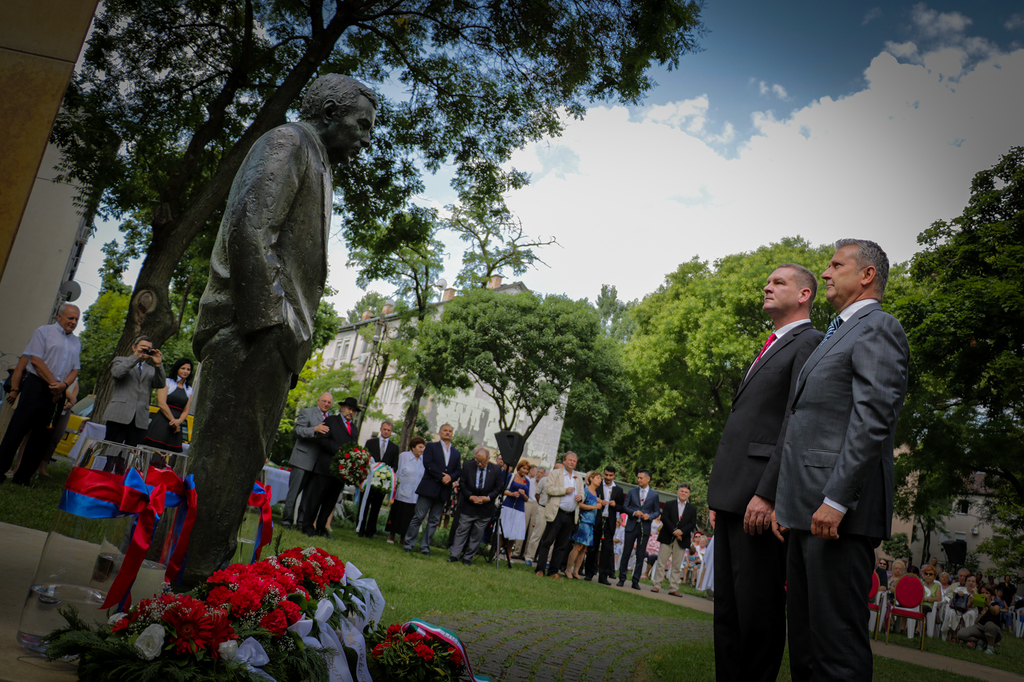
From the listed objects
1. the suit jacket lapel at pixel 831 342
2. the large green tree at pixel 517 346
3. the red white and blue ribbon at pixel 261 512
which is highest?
the large green tree at pixel 517 346

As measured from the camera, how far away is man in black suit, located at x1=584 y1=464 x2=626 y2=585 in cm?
1462

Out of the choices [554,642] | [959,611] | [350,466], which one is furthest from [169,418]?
[959,611]

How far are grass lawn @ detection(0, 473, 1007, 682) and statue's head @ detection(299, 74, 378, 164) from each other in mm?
1863

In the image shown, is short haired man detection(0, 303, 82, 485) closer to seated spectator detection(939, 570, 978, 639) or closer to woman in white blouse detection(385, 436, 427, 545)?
woman in white blouse detection(385, 436, 427, 545)

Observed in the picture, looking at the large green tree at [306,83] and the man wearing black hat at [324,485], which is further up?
the large green tree at [306,83]

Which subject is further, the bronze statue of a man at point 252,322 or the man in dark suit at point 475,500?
the man in dark suit at point 475,500

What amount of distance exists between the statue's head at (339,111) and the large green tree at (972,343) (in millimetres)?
18251

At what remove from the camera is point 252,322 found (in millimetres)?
2748

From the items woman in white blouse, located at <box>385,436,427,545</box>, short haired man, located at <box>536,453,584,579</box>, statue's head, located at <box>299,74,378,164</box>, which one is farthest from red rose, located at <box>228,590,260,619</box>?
short haired man, located at <box>536,453,584,579</box>

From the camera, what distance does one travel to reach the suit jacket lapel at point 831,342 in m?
3.21

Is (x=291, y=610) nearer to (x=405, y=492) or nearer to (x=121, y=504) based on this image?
(x=121, y=504)

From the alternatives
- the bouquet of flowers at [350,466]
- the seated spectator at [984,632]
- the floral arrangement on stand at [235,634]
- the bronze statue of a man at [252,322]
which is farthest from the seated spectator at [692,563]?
the bronze statue of a man at [252,322]

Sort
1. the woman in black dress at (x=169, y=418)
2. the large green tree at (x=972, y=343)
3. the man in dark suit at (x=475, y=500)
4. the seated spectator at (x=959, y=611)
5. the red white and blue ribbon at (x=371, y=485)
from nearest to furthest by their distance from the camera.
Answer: the woman in black dress at (x=169, y=418) → the red white and blue ribbon at (x=371, y=485) → the man in dark suit at (x=475, y=500) → the large green tree at (x=972, y=343) → the seated spectator at (x=959, y=611)

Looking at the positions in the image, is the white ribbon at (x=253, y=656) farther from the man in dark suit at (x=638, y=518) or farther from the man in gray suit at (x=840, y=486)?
the man in dark suit at (x=638, y=518)
